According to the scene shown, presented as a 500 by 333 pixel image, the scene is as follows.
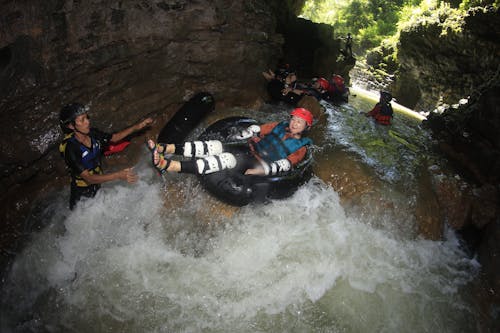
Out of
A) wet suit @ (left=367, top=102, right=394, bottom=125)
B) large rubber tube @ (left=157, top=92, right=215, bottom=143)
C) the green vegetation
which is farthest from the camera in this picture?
the green vegetation

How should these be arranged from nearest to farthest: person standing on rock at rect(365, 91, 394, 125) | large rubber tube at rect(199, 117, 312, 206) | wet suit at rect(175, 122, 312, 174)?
large rubber tube at rect(199, 117, 312, 206) < wet suit at rect(175, 122, 312, 174) < person standing on rock at rect(365, 91, 394, 125)

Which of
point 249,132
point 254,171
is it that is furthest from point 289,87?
point 254,171

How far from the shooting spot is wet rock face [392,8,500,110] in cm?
823

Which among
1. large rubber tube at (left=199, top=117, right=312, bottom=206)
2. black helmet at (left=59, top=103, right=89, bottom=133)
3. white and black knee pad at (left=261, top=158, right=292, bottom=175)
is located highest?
black helmet at (left=59, top=103, right=89, bottom=133)

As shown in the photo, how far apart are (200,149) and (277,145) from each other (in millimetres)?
1121

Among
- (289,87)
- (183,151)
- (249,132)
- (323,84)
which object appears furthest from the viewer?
(323,84)

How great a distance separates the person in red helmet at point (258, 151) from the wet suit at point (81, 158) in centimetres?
76

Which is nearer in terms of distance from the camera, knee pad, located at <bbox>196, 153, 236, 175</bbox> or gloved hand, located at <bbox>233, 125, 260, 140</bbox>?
knee pad, located at <bbox>196, 153, 236, 175</bbox>

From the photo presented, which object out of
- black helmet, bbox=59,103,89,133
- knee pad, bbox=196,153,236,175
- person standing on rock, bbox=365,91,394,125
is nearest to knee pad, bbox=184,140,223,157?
knee pad, bbox=196,153,236,175

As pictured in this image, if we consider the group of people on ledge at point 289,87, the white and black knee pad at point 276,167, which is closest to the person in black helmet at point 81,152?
the white and black knee pad at point 276,167

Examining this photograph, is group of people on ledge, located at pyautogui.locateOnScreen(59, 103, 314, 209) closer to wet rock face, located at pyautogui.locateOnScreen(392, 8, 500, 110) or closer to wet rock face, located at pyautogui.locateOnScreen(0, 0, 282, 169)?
wet rock face, located at pyautogui.locateOnScreen(0, 0, 282, 169)

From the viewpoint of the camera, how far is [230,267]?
350 centimetres

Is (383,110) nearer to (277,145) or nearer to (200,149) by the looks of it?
(277,145)

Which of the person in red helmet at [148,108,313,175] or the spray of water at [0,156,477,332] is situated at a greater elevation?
the person in red helmet at [148,108,313,175]
